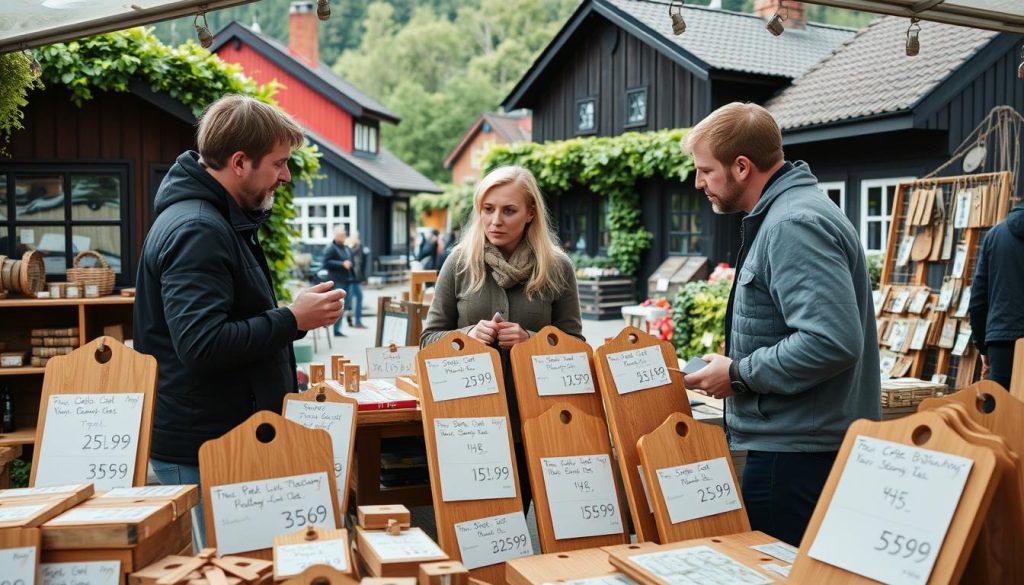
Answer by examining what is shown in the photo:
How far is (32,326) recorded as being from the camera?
5332 mm

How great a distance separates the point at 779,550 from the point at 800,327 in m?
0.47

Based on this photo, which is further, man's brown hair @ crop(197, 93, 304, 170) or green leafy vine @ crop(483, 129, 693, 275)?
green leafy vine @ crop(483, 129, 693, 275)

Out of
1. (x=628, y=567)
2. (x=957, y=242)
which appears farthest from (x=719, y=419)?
(x=957, y=242)

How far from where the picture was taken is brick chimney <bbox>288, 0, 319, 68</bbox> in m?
25.2

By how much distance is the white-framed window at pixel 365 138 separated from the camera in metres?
24.1

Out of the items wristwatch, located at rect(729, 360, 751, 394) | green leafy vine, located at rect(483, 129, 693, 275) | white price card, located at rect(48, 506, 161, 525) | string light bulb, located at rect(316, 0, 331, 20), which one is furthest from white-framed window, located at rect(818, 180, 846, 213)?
white price card, located at rect(48, 506, 161, 525)

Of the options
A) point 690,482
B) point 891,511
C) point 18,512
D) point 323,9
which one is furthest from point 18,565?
point 323,9

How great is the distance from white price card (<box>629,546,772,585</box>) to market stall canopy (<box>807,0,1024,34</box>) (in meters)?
2.53

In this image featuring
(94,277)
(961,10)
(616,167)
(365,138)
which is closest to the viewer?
(961,10)

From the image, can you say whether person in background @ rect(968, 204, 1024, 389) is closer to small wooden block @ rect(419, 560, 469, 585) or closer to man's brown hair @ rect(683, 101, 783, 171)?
man's brown hair @ rect(683, 101, 783, 171)

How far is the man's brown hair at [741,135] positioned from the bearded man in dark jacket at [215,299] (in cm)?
96

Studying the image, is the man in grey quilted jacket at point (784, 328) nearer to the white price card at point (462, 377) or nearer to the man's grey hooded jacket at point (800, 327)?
the man's grey hooded jacket at point (800, 327)

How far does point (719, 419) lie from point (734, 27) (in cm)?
1418

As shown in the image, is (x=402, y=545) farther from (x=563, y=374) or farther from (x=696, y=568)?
(x=563, y=374)
